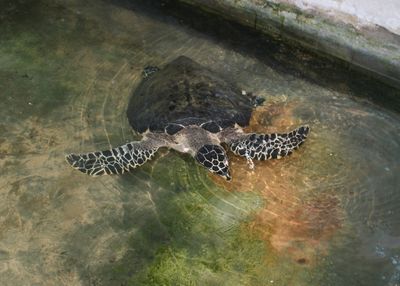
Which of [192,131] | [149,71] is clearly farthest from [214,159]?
[149,71]

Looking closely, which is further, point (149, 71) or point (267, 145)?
point (149, 71)

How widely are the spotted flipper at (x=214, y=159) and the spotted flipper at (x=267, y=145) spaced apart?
274 millimetres

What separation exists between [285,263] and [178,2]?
5086 mm

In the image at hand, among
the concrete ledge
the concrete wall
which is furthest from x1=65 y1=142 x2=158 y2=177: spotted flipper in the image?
the concrete wall

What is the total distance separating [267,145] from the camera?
246 inches

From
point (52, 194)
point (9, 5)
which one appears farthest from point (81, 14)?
point (52, 194)

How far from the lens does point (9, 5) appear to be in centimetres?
858

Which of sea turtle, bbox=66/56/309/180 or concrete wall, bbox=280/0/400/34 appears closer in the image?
sea turtle, bbox=66/56/309/180

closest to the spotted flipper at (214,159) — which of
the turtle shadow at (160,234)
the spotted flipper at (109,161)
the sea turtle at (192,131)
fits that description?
the sea turtle at (192,131)

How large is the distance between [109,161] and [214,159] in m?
1.28

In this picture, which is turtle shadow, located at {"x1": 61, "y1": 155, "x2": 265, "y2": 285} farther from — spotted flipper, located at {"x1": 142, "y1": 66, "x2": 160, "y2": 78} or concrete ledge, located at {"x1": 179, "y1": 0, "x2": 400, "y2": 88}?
concrete ledge, located at {"x1": 179, "y1": 0, "x2": 400, "y2": 88}

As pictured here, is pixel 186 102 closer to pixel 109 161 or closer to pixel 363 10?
pixel 109 161

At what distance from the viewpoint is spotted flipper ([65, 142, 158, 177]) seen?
617 cm

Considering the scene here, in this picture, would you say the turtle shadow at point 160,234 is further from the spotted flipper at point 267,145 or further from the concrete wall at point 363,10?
the concrete wall at point 363,10
